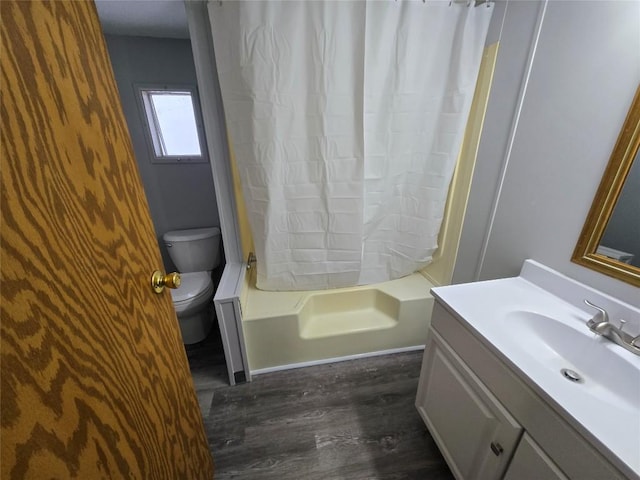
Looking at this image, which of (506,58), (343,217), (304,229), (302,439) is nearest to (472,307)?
(343,217)

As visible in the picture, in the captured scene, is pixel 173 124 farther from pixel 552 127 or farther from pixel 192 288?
pixel 552 127

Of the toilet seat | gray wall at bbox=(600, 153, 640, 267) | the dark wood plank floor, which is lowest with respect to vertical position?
the dark wood plank floor

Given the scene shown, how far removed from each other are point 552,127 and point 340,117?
2.88 feet

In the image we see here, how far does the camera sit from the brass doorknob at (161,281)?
2.17ft

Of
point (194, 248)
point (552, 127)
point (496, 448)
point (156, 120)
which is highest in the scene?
point (156, 120)

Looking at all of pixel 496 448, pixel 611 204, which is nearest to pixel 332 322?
pixel 496 448

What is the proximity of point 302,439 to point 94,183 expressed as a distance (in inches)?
53.3

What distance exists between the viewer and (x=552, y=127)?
3.24 ft

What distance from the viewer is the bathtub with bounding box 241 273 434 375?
1.49 meters

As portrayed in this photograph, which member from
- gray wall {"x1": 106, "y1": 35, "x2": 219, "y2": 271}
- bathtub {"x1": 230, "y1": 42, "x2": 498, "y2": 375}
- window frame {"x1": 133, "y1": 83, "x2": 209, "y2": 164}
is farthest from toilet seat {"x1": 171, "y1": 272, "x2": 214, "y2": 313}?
window frame {"x1": 133, "y1": 83, "x2": 209, "y2": 164}

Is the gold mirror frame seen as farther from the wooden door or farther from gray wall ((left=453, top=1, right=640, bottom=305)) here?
the wooden door

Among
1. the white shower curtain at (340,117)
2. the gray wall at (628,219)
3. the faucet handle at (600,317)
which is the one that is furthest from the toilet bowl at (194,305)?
the gray wall at (628,219)

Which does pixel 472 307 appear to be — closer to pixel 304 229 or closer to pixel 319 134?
pixel 304 229

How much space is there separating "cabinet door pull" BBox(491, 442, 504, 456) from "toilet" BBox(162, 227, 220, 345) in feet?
5.32
